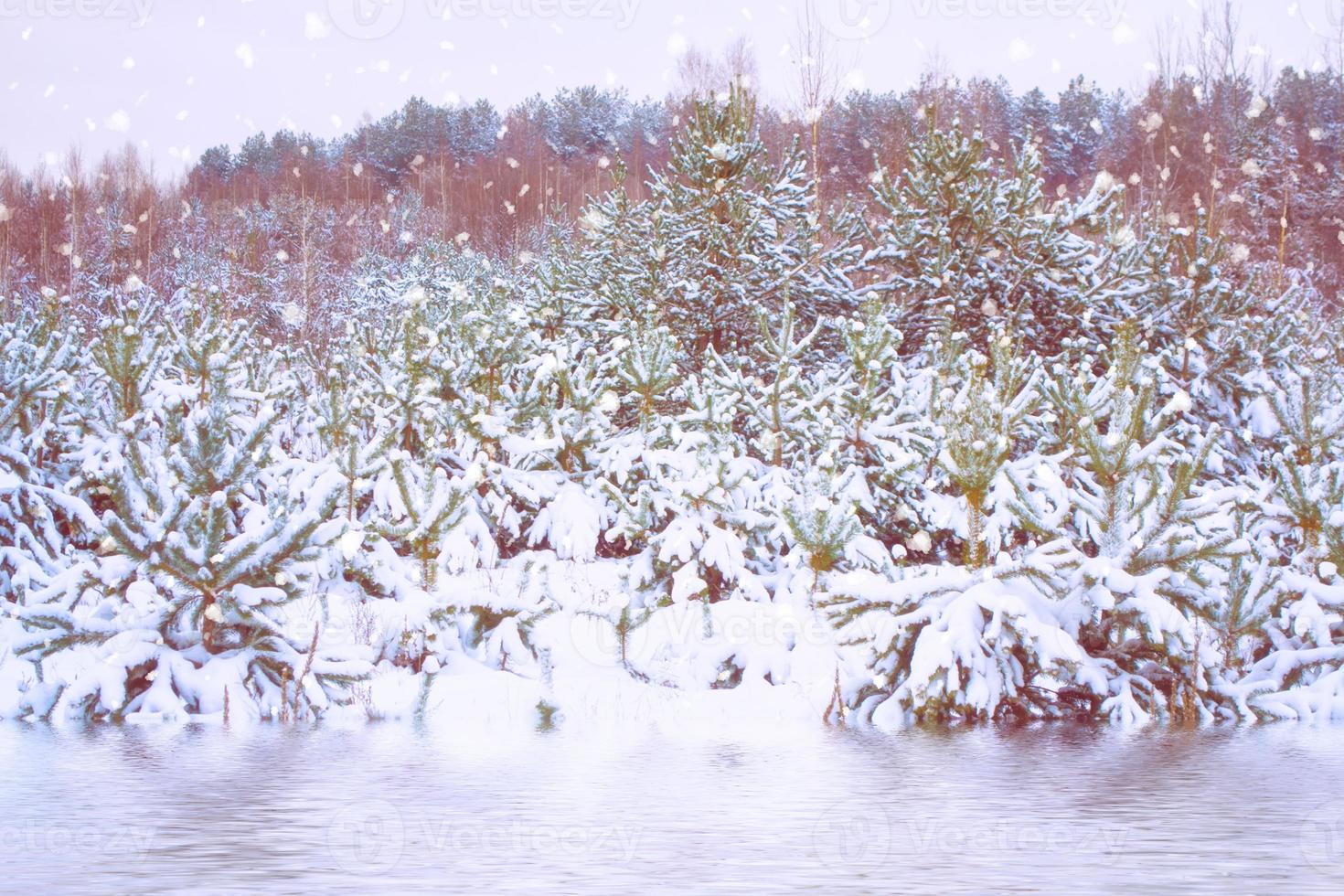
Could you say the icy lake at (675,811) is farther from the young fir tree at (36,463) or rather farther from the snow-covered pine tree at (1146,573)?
the young fir tree at (36,463)

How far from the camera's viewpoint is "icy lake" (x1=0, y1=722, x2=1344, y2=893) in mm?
5902

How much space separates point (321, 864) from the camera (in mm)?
6137

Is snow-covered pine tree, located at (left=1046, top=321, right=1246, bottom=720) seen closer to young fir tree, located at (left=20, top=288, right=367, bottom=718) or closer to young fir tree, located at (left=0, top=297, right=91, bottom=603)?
young fir tree, located at (left=20, top=288, right=367, bottom=718)

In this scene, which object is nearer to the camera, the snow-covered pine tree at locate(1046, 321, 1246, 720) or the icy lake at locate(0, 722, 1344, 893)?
the icy lake at locate(0, 722, 1344, 893)

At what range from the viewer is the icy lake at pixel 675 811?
5902 mm

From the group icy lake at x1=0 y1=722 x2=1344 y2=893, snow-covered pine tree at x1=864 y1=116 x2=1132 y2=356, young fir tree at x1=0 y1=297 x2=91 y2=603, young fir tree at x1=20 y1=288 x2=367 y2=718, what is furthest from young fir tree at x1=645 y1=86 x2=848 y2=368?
icy lake at x1=0 y1=722 x2=1344 y2=893

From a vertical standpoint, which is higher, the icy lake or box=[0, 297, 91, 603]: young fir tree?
box=[0, 297, 91, 603]: young fir tree

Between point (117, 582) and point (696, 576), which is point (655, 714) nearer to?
point (696, 576)

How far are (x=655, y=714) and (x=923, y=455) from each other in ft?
23.4

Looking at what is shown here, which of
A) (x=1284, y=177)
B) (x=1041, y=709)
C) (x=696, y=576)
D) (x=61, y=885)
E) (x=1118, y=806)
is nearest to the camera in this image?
(x=61, y=885)

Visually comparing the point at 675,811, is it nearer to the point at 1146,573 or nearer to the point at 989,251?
the point at 1146,573

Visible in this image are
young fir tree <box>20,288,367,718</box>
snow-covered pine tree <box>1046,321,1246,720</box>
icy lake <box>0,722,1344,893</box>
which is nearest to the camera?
icy lake <box>0,722,1344,893</box>

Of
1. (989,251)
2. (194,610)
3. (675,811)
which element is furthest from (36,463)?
(989,251)

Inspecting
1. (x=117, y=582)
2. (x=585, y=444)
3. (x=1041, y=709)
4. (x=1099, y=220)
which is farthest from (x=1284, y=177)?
(x=117, y=582)
